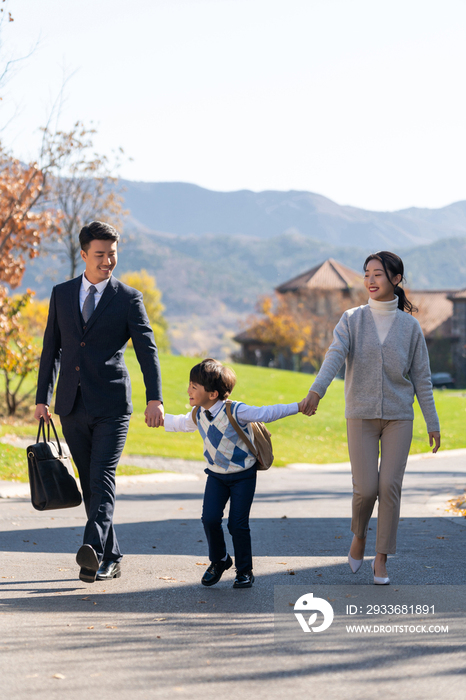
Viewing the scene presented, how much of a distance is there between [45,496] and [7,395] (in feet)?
59.0

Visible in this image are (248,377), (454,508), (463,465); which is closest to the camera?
(454,508)

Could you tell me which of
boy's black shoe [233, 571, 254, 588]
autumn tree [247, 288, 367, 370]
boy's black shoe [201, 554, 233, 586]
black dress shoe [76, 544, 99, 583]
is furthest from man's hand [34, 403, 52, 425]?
autumn tree [247, 288, 367, 370]

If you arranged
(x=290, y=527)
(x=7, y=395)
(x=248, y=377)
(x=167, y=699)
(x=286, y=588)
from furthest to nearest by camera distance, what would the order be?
(x=248, y=377) < (x=7, y=395) < (x=290, y=527) < (x=286, y=588) < (x=167, y=699)

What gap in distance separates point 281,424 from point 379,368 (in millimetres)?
24960

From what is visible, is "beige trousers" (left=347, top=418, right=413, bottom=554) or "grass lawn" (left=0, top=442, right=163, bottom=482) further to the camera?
"grass lawn" (left=0, top=442, right=163, bottom=482)

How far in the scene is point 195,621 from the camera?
4.46 meters

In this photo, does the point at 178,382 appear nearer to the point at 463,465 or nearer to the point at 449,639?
the point at 463,465

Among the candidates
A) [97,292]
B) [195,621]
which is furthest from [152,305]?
[195,621]

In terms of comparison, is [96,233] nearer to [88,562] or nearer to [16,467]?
[88,562]

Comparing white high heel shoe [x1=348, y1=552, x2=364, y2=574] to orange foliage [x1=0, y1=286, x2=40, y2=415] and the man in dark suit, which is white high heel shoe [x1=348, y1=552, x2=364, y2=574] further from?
orange foliage [x1=0, y1=286, x2=40, y2=415]

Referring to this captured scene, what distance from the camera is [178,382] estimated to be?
37469 millimetres

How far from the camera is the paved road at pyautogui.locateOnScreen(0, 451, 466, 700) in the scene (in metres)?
3.47

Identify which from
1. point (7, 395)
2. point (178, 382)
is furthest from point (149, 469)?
point (178, 382)

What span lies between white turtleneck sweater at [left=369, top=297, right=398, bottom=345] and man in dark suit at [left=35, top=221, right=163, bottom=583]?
1.51 metres
